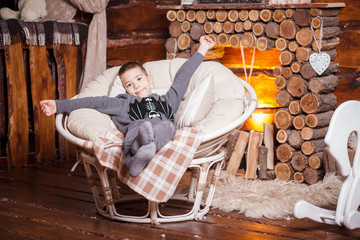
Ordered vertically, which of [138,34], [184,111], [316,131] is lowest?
[316,131]

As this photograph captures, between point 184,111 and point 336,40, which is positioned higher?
point 336,40

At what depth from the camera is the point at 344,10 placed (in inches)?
→ 128

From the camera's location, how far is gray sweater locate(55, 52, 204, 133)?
105 inches

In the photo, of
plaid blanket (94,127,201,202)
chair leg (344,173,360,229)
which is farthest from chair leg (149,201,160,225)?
chair leg (344,173,360,229)

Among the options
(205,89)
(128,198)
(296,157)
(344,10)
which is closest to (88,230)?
(128,198)

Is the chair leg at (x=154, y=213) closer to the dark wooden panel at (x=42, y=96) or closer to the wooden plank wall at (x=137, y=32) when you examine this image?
the wooden plank wall at (x=137, y=32)

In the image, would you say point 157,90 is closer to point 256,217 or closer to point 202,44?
point 202,44

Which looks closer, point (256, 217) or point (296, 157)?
point (256, 217)

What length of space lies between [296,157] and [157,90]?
1.13m

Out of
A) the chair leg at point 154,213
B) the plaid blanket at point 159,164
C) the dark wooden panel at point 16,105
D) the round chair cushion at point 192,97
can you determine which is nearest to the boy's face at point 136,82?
the round chair cushion at point 192,97

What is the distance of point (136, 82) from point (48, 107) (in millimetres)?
538

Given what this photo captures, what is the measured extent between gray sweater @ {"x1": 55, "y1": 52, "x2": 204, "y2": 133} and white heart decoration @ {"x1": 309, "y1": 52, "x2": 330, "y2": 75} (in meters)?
0.82

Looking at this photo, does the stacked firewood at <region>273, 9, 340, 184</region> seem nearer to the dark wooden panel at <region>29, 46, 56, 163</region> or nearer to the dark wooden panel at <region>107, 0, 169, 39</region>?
the dark wooden panel at <region>107, 0, 169, 39</region>

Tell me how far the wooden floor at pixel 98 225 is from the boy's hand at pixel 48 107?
0.60m
